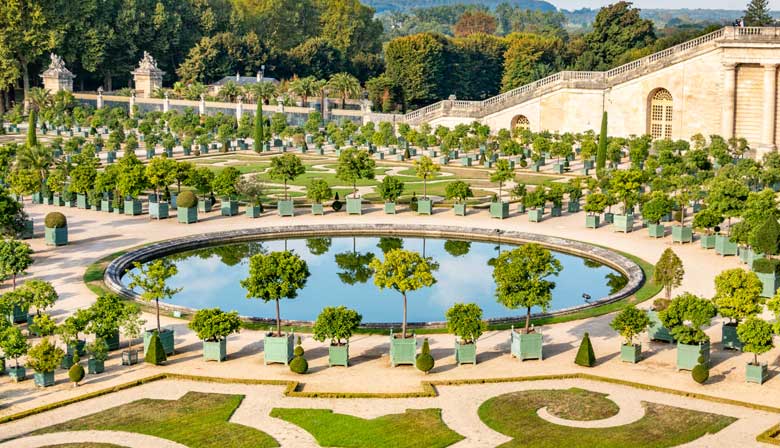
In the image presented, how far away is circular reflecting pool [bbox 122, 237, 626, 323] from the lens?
41000 mm

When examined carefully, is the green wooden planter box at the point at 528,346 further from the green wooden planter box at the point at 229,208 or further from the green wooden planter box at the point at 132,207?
the green wooden planter box at the point at 132,207

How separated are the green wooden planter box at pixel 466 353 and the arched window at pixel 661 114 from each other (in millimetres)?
56032

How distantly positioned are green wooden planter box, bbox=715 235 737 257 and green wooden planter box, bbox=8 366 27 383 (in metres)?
30.2

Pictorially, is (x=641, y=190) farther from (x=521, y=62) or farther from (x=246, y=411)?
(x=521, y=62)

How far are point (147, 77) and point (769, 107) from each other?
234ft

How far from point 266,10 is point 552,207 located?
98013mm

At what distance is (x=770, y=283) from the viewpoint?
41.6 m

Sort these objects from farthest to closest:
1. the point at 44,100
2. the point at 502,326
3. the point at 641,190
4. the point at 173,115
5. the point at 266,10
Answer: the point at 266,10 → the point at 44,100 → the point at 173,115 → the point at 641,190 → the point at 502,326

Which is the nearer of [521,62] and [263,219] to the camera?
[263,219]

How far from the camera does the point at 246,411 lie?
1152 inches

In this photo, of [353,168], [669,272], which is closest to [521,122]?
[353,168]

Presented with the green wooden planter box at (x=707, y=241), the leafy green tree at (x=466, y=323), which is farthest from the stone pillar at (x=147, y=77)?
the leafy green tree at (x=466, y=323)

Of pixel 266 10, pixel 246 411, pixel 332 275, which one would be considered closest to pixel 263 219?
pixel 332 275

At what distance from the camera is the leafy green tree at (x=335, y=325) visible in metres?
33.2
